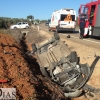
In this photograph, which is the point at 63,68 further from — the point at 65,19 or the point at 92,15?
the point at 65,19

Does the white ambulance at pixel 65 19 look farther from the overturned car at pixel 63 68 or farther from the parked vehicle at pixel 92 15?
the overturned car at pixel 63 68

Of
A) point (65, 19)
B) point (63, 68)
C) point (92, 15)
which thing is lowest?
point (63, 68)

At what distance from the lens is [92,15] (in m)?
19.1

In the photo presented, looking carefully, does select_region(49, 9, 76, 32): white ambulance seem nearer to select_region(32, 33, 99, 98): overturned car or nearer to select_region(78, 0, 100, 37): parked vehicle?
select_region(78, 0, 100, 37): parked vehicle

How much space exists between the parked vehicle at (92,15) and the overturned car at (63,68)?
8.59 meters

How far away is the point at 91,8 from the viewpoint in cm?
1931

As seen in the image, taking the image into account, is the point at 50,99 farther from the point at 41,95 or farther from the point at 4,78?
the point at 4,78

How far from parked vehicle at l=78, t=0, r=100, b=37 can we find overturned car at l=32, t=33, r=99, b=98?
28.2 ft

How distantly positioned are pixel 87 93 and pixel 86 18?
1123cm

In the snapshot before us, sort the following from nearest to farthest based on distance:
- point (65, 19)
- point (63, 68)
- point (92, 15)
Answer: point (63, 68), point (92, 15), point (65, 19)

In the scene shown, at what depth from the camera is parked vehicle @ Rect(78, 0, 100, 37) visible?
18.5 metres

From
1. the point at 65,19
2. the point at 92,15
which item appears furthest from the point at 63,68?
the point at 65,19

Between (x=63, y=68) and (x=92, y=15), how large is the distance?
10.5 metres

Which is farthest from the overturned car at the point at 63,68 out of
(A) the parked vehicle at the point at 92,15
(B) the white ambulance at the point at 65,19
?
(B) the white ambulance at the point at 65,19
